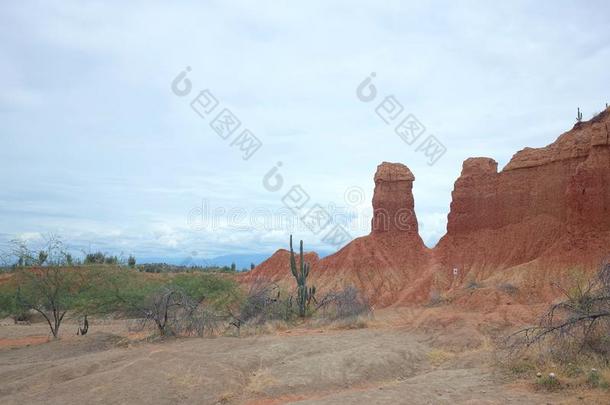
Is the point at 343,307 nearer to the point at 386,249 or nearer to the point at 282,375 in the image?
the point at 282,375

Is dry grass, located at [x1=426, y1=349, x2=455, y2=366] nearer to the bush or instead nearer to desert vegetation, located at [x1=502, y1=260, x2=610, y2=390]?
desert vegetation, located at [x1=502, y1=260, x2=610, y2=390]

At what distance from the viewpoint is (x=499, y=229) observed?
40.6 m

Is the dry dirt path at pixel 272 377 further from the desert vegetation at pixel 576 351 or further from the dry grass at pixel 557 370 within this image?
the desert vegetation at pixel 576 351

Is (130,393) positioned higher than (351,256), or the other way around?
(351,256)

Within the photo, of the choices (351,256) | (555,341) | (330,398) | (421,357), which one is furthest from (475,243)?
(330,398)

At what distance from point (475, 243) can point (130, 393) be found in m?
34.4

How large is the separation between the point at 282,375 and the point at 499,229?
3094cm

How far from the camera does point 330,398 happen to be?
12.0 metres

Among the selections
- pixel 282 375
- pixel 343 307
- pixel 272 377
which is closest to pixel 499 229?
pixel 343 307

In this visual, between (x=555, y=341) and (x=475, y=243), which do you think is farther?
(x=475, y=243)

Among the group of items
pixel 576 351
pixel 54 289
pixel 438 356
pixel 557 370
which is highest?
pixel 54 289

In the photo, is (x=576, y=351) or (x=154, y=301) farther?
(x=154, y=301)

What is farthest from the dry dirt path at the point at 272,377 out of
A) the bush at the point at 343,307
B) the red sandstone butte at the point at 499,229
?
the red sandstone butte at the point at 499,229

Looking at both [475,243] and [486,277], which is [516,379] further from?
[475,243]
